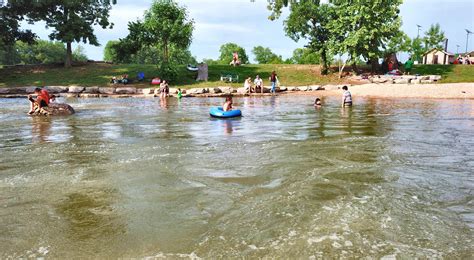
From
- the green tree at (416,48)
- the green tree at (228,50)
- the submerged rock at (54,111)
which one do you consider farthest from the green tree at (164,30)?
the green tree at (228,50)

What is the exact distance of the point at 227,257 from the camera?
174 inches

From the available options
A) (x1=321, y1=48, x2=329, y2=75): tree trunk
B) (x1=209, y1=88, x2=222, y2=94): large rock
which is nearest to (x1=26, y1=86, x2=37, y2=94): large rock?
(x1=209, y1=88, x2=222, y2=94): large rock

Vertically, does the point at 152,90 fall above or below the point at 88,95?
above

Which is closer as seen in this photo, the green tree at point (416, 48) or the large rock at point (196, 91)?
the large rock at point (196, 91)

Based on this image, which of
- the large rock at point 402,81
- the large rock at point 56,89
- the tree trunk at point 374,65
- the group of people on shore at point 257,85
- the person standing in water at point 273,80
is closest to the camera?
the person standing in water at point 273,80

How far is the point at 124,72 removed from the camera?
39094 millimetres

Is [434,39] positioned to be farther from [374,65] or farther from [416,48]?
[374,65]

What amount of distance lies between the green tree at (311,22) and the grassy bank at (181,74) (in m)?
3.04

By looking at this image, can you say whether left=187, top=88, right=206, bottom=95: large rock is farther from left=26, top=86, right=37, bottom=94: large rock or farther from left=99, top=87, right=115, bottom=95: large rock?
left=26, top=86, right=37, bottom=94: large rock

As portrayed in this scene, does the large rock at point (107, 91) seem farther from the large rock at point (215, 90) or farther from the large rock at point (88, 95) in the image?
the large rock at point (215, 90)

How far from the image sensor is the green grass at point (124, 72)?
36000 mm

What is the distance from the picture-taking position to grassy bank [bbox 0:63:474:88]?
35844mm

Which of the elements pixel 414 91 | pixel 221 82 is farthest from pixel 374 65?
pixel 221 82

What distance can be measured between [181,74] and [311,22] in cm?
1321
